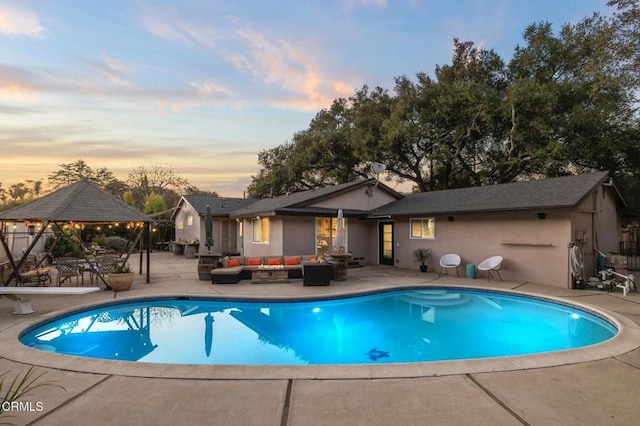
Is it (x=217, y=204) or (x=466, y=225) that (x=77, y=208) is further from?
(x=217, y=204)

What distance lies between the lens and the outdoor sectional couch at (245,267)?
11.2m

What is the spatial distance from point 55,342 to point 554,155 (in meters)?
23.6

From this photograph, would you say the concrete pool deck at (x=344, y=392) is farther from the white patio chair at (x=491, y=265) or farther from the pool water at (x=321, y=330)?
the white patio chair at (x=491, y=265)

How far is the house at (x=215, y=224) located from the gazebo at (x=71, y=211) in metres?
9.60

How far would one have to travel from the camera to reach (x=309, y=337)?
6.91 m

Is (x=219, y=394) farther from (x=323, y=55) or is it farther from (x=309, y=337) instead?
(x=323, y=55)

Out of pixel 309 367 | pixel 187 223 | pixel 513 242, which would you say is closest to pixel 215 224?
pixel 187 223

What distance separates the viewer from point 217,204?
77.4 ft

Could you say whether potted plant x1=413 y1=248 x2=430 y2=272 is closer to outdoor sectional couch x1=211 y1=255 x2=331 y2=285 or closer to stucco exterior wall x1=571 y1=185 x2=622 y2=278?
outdoor sectional couch x1=211 y1=255 x2=331 y2=285

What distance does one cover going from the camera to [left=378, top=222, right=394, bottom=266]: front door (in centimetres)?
1608

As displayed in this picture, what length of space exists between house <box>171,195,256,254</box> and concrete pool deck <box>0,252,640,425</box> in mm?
16789

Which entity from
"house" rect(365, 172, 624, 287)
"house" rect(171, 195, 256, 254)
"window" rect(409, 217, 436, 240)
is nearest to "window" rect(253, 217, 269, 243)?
"house" rect(171, 195, 256, 254)

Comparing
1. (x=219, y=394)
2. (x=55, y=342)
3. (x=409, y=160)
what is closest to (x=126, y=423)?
(x=219, y=394)

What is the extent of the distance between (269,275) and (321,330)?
15.7 feet
